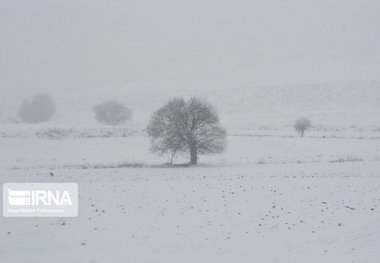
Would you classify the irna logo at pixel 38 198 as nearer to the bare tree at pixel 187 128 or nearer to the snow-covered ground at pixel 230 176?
the snow-covered ground at pixel 230 176

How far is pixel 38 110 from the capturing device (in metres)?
85.9

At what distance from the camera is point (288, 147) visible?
42188 millimetres

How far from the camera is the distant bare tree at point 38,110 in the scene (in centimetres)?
8538

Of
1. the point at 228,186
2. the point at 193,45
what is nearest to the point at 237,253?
the point at 228,186

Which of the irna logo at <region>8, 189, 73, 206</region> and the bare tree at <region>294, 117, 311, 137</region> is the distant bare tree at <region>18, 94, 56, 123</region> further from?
the irna logo at <region>8, 189, 73, 206</region>

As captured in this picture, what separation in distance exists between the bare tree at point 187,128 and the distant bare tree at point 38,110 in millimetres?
59158

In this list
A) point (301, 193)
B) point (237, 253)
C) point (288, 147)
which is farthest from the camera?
point (288, 147)

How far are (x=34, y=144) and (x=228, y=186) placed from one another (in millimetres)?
29111

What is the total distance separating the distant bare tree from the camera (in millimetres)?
85375

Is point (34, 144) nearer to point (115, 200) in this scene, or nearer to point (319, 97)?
point (115, 200)

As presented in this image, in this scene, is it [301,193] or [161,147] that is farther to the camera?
[161,147]

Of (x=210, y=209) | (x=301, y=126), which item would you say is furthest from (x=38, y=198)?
(x=301, y=126)

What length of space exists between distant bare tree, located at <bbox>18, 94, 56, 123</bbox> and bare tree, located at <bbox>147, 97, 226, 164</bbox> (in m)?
59.2

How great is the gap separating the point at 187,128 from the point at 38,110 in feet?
202
